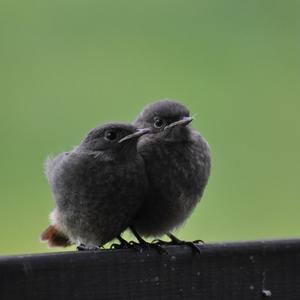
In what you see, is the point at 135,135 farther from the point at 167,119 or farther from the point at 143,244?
the point at 143,244

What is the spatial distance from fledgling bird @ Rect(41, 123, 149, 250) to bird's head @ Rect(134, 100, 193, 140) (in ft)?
0.62

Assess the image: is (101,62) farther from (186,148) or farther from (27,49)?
(186,148)

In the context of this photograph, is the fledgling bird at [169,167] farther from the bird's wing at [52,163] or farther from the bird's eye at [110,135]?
the bird's wing at [52,163]

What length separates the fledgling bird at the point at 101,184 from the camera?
3605mm

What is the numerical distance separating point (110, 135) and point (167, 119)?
265 millimetres

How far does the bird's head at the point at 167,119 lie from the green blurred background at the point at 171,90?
2.04m

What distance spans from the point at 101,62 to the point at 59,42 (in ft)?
1.27

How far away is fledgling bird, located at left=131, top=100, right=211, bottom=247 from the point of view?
376 centimetres

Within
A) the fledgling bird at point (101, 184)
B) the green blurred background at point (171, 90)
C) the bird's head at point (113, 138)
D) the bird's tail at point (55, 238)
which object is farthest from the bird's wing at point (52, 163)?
the green blurred background at point (171, 90)

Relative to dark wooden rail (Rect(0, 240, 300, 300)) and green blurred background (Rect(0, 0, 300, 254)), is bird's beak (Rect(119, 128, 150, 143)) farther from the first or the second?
green blurred background (Rect(0, 0, 300, 254))

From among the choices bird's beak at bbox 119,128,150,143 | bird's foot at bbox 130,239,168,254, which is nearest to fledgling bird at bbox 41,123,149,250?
bird's beak at bbox 119,128,150,143

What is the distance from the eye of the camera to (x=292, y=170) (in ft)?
23.2

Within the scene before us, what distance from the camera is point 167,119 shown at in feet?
12.5

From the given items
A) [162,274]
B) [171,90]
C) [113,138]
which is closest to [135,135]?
[113,138]
